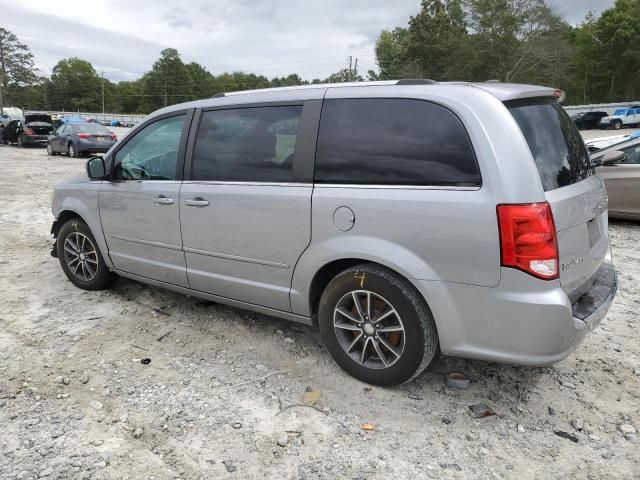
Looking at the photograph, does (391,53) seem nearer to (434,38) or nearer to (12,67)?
(434,38)

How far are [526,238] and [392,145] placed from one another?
0.91 metres

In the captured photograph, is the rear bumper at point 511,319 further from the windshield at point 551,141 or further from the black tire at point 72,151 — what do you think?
the black tire at point 72,151

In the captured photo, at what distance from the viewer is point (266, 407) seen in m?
3.04

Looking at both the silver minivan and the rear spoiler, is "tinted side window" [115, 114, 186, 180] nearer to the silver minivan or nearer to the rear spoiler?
the silver minivan

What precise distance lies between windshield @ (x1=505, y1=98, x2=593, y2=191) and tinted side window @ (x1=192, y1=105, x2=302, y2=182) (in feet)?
Result: 4.56

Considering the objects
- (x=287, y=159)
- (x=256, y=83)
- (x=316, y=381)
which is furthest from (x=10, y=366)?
(x=256, y=83)

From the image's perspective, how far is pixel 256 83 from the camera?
128250 millimetres

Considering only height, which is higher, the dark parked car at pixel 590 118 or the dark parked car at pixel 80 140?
the dark parked car at pixel 590 118

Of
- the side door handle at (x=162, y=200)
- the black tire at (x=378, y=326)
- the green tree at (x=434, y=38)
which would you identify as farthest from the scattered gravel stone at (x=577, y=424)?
the green tree at (x=434, y=38)

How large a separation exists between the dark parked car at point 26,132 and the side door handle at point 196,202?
25660 millimetres

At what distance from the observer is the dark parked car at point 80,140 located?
2031 cm

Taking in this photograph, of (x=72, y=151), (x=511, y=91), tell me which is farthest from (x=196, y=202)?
(x=72, y=151)

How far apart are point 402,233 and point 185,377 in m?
1.72

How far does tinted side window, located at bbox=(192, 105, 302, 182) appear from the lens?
11.2 feet
